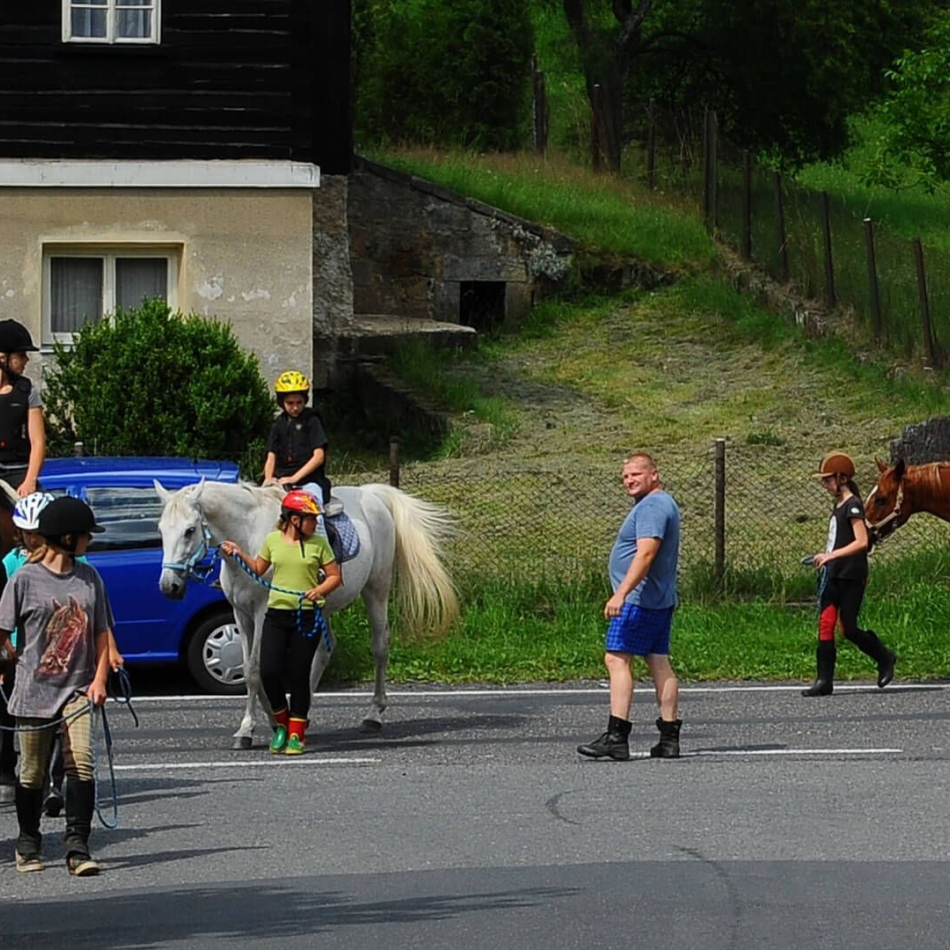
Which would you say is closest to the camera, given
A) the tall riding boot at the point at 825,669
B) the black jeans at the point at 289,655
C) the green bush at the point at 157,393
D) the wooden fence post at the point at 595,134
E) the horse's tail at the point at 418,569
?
the black jeans at the point at 289,655

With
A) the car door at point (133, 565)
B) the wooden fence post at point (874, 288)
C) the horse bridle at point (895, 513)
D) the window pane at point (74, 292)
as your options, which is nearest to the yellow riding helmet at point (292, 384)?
the car door at point (133, 565)

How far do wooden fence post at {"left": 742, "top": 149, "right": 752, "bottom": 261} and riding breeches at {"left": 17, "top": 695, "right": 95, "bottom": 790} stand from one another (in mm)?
26657

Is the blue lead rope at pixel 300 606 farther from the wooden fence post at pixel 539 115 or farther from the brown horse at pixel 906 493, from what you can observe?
the wooden fence post at pixel 539 115

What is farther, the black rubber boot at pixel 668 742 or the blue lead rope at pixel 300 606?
the blue lead rope at pixel 300 606

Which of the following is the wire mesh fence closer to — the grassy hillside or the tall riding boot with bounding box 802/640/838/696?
the grassy hillside

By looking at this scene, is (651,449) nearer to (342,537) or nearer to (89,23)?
(89,23)

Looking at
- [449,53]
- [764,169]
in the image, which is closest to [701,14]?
[449,53]

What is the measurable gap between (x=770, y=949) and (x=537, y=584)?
10918 mm

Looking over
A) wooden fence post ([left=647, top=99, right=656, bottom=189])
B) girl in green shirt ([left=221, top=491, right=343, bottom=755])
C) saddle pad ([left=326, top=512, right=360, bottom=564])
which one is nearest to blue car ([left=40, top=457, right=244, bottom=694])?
saddle pad ([left=326, top=512, right=360, bottom=564])

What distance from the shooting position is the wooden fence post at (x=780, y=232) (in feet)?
109

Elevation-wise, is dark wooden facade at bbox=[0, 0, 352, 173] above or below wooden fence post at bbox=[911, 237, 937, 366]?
above

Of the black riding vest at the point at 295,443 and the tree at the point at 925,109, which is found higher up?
the tree at the point at 925,109

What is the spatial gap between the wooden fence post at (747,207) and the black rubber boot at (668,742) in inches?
913

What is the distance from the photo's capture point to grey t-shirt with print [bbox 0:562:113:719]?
31.2 ft
